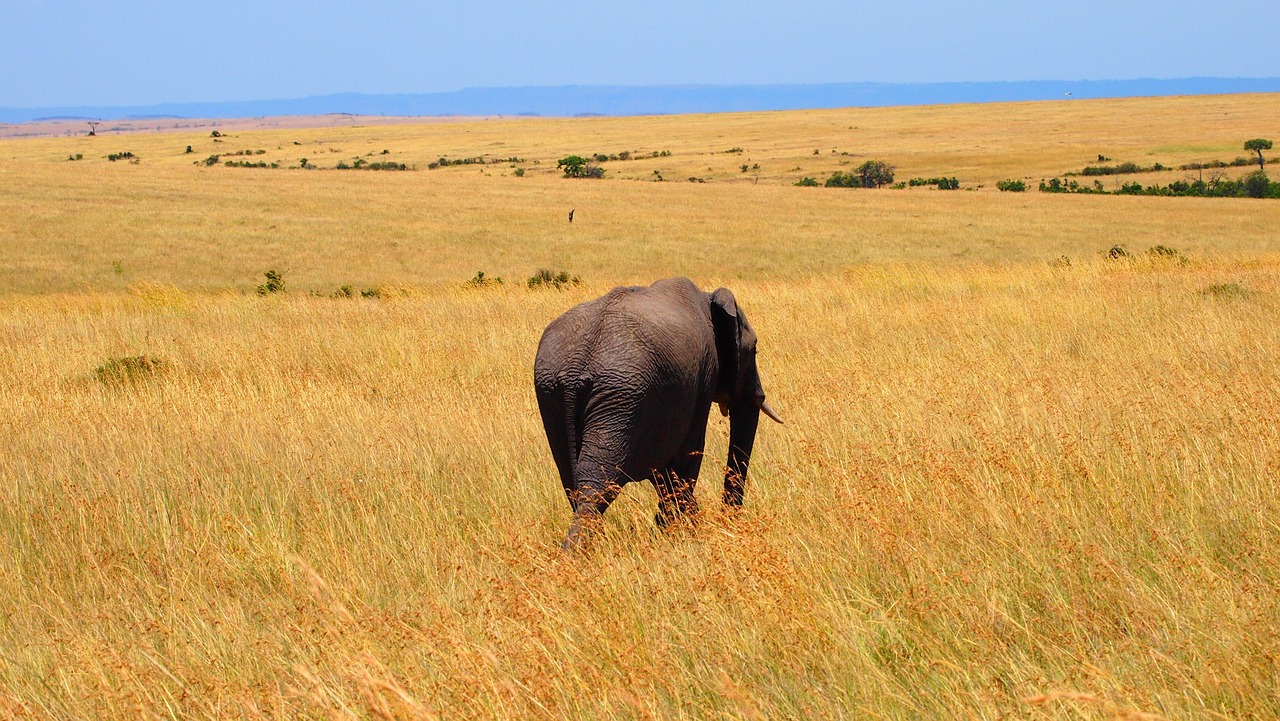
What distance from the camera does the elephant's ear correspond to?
5547 millimetres

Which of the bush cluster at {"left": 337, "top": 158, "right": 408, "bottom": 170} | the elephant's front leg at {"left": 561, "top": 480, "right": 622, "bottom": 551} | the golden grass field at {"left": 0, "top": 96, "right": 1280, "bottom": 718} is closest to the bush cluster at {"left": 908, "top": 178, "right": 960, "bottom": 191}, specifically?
the bush cluster at {"left": 337, "top": 158, "right": 408, "bottom": 170}

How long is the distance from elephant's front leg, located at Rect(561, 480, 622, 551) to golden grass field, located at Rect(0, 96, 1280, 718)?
0.09 meters

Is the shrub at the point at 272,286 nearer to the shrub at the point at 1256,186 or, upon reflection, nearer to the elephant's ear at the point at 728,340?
the elephant's ear at the point at 728,340

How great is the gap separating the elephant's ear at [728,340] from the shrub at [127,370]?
7.57 m

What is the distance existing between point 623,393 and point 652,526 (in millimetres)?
950

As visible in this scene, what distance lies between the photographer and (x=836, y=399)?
8477mm

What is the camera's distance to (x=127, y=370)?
11.4 meters

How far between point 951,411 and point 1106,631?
365 cm

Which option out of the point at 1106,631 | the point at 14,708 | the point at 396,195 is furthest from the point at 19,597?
the point at 396,195

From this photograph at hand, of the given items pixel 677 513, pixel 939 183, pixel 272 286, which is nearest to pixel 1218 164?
pixel 939 183

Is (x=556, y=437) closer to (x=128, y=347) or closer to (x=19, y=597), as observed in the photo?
(x=19, y=597)

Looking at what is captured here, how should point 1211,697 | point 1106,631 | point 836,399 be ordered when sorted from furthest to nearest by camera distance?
point 836,399 < point 1106,631 < point 1211,697

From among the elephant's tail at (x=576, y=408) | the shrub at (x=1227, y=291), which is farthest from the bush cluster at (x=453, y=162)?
the elephant's tail at (x=576, y=408)

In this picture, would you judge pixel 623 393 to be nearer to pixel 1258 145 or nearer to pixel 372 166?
pixel 1258 145
